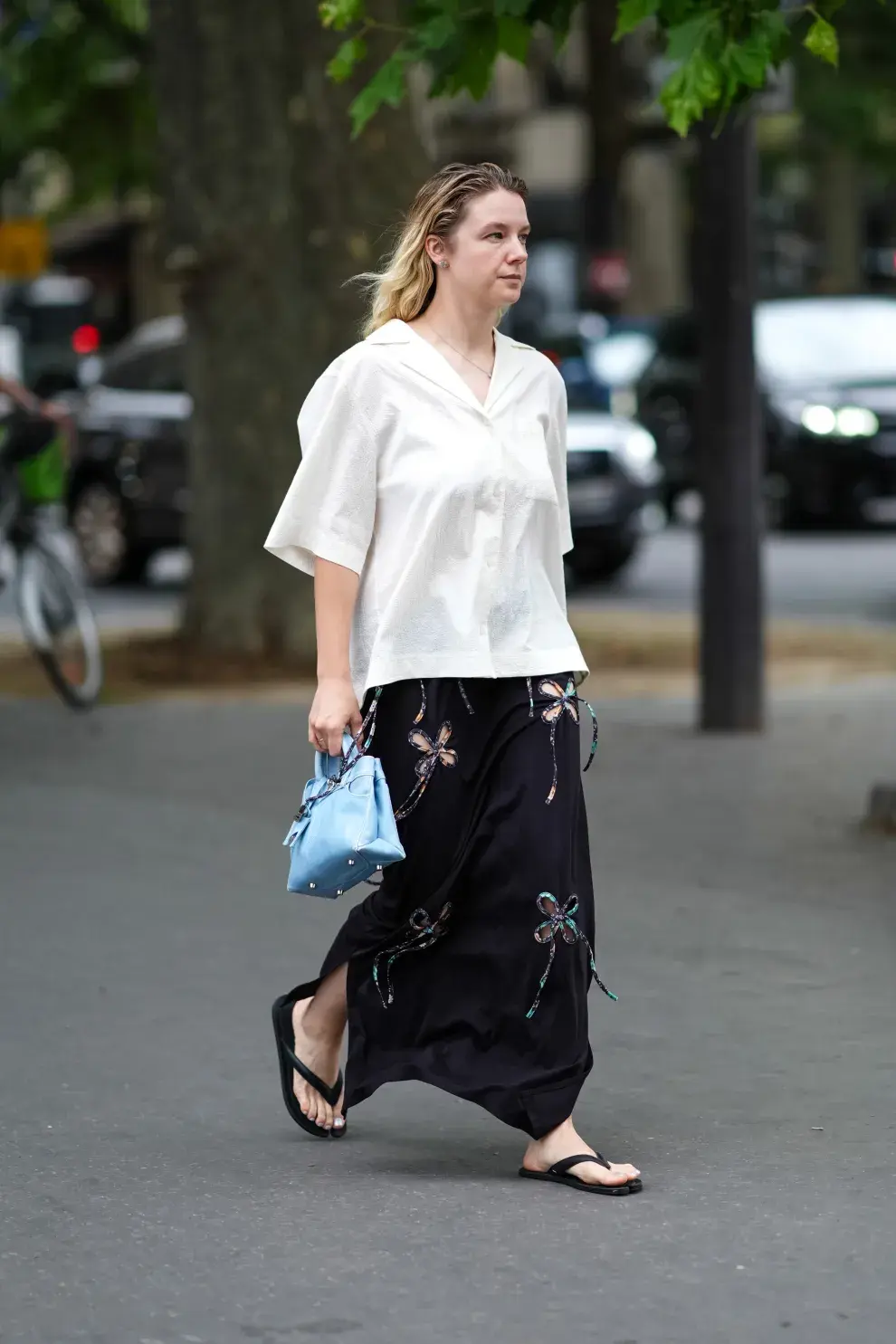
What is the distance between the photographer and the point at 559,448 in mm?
5363

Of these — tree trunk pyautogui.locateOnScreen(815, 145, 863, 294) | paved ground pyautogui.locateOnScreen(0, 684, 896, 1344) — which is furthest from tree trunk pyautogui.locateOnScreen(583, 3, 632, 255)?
paved ground pyautogui.locateOnScreen(0, 684, 896, 1344)

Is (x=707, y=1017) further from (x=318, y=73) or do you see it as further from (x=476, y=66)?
(x=318, y=73)

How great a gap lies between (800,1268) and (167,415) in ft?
48.0

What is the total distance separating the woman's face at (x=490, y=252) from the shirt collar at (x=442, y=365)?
119 mm

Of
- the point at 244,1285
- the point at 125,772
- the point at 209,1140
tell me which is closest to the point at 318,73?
the point at 125,772

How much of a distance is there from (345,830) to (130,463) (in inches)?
551

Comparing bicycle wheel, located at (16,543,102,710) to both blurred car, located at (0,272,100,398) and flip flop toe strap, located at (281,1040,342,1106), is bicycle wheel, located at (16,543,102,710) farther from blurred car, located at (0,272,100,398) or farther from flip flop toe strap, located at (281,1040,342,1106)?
blurred car, located at (0,272,100,398)

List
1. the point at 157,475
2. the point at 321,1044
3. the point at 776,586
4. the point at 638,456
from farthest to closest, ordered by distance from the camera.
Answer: the point at 638,456 < the point at 157,475 < the point at 776,586 < the point at 321,1044

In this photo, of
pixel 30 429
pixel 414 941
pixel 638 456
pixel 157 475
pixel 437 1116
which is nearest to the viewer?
pixel 414 941

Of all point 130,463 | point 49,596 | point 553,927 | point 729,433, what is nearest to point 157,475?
point 130,463

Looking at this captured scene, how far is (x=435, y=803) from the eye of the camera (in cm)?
523

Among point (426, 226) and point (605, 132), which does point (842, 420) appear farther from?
point (426, 226)

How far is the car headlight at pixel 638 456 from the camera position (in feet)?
62.0

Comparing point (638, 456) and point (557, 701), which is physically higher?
point (557, 701)
